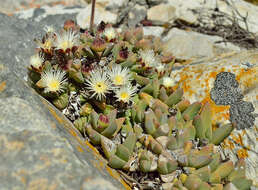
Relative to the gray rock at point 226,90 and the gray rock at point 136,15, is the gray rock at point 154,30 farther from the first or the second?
the gray rock at point 226,90

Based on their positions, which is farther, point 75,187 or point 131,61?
point 131,61

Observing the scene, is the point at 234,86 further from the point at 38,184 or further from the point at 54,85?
the point at 38,184

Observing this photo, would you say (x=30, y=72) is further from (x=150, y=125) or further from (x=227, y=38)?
(x=227, y=38)

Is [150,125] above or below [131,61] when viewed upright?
below

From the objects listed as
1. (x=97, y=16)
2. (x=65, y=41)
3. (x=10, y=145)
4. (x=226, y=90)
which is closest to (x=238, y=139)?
(x=226, y=90)

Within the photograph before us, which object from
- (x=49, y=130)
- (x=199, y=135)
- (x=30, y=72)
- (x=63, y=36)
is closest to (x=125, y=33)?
(x=63, y=36)

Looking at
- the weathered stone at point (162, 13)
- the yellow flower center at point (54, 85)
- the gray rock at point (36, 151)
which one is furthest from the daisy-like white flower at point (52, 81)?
the weathered stone at point (162, 13)

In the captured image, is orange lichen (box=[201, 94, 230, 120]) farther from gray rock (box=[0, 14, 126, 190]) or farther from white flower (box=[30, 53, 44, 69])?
white flower (box=[30, 53, 44, 69])
